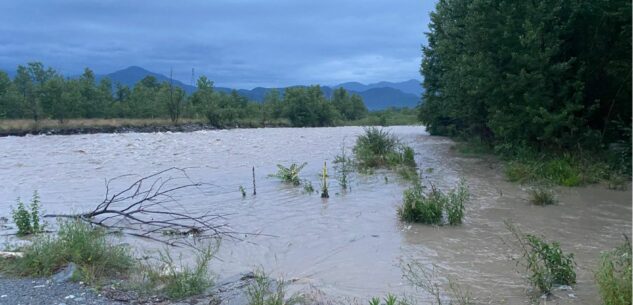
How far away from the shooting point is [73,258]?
6.45m

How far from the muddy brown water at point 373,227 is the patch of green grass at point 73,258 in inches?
55.2

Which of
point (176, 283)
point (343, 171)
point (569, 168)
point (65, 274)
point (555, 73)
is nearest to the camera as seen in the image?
point (176, 283)

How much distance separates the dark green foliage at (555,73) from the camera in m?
14.1

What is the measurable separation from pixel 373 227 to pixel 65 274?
5649 millimetres

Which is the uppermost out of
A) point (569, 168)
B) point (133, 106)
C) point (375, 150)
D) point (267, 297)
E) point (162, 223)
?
point (133, 106)

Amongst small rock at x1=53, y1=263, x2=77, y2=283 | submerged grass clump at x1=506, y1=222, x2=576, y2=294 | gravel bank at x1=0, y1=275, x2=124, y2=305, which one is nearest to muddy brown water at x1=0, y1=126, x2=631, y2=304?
submerged grass clump at x1=506, y1=222, x2=576, y2=294

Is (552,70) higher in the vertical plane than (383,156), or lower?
higher

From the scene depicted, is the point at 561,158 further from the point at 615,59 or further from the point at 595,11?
the point at 595,11

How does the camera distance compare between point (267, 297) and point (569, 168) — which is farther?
point (569, 168)

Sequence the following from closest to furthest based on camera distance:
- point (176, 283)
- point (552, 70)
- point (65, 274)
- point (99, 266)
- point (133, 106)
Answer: point (176, 283) < point (65, 274) < point (99, 266) < point (552, 70) < point (133, 106)

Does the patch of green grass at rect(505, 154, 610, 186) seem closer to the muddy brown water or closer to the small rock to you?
the muddy brown water

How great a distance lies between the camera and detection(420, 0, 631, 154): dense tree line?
14180mm

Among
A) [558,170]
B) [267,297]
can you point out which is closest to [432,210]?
[267,297]

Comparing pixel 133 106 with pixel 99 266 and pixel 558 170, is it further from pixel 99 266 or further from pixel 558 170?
pixel 99 266
